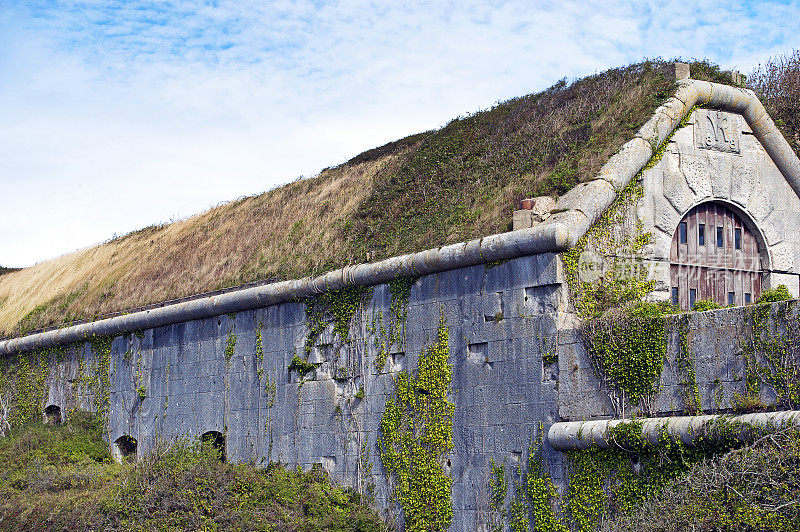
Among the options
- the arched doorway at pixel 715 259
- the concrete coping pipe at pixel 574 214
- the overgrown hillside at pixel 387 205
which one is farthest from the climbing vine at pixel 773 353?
the overgrown hillside at pixel 387 205

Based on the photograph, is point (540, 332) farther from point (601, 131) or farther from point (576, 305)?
point (601, 131)

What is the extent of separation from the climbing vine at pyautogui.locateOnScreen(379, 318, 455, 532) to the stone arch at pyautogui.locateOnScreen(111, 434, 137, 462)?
24.2 ft

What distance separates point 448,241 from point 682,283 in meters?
3.26

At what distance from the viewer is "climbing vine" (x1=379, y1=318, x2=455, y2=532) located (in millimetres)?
14391

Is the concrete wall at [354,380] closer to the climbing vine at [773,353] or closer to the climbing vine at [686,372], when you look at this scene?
the climbing vine at [686,372]

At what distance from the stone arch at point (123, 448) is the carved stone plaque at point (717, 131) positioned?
1212 centimetres

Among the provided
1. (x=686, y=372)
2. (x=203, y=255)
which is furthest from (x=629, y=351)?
(x=203, y=255)

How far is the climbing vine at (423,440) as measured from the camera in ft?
47.2

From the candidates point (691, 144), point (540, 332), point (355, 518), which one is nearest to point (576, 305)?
point (540, 332)

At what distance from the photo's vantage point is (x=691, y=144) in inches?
578

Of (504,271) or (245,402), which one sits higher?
(504,271)


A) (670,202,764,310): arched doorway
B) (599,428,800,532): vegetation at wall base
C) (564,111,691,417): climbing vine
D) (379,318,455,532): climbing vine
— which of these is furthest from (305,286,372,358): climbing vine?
(599,428,800,532): vegetation at wall base

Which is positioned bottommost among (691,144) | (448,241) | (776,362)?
(776,362)

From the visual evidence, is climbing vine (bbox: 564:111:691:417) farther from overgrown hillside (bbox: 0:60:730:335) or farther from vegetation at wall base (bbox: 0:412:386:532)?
vegetation at wall base (bbox: 0:412:386:532)
